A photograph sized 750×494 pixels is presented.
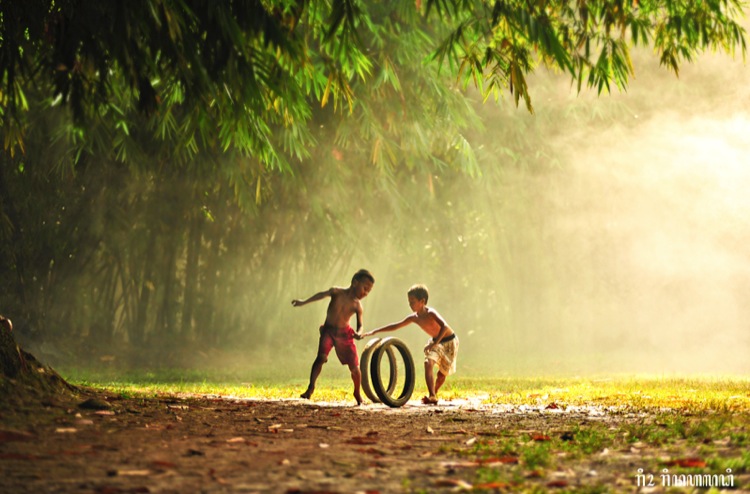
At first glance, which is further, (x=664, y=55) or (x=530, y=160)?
(x=530, y=160)

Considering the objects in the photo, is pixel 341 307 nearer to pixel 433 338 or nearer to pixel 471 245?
pixel 433 338

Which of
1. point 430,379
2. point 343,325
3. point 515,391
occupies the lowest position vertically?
point 515,391

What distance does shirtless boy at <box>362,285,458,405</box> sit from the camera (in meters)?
9.51

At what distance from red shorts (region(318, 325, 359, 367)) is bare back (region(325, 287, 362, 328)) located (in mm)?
59

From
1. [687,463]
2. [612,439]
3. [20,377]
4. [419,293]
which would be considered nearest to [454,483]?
[687,463]

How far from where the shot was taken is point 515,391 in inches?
452

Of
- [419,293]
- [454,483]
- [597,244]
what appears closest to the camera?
[454,483]

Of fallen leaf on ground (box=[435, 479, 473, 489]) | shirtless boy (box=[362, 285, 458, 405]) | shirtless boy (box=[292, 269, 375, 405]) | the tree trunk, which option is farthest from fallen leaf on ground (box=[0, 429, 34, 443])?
shirtless boy (box=[362, 285, 458, 405])

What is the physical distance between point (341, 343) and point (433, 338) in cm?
96

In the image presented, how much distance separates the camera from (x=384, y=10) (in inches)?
529

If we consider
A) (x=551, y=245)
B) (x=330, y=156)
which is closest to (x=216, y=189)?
(x=330, y=156)

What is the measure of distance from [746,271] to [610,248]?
15.8 ft

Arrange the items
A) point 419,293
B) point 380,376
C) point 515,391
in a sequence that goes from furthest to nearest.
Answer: point 515,391
point 419,293
point 380,376

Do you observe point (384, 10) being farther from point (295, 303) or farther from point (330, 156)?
point (295, 303)
